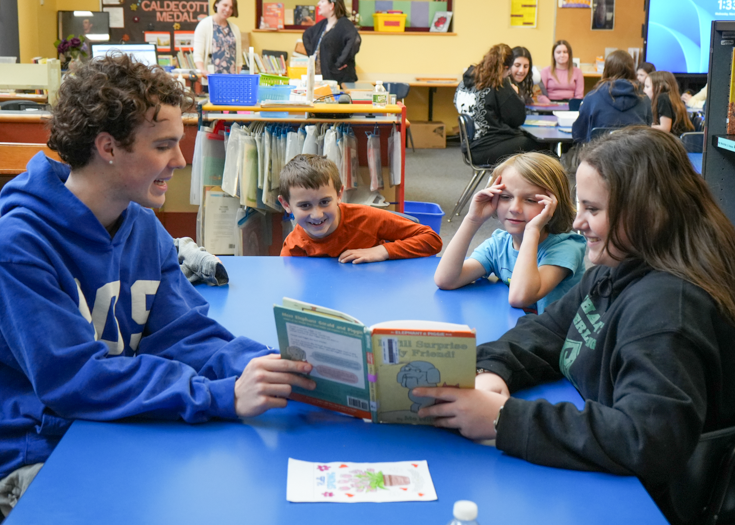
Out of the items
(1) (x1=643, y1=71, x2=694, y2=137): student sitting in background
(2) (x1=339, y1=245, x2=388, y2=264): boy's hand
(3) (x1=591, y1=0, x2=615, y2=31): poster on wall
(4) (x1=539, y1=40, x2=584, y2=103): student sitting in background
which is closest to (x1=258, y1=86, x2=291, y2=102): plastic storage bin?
(2) (x1=339, y1=245, x2=388, y2=264): boy's hand

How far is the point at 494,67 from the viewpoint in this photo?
5145mm

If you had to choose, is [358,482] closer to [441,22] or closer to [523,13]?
[441,22]

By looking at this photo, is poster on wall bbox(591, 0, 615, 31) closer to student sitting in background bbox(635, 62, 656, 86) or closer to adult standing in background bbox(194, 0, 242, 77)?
student sitting in background bbox(635, 62, 656, 86)

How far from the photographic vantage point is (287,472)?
0.94 metres

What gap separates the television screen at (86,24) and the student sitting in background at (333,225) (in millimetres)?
6968

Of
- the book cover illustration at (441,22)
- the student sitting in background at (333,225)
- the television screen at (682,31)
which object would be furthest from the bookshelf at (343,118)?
the book cover illustration at (441,22)

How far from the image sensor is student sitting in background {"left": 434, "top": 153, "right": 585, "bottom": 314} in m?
1.65

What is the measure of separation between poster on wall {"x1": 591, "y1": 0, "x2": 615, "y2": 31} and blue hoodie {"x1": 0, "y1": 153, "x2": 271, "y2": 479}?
27.9 ft

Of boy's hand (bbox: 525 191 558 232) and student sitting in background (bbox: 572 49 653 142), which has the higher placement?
student sitting in background (bbox: 572 49 653 142)

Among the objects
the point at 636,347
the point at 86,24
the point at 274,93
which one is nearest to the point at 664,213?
the point at 636,347

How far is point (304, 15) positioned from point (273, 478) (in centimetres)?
839

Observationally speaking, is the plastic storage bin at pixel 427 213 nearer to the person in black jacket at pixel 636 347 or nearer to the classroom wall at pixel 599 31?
the person in black jacket at pixel 636 347

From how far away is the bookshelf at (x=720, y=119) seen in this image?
7.71ft

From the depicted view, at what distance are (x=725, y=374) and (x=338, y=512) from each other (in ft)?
1.96
